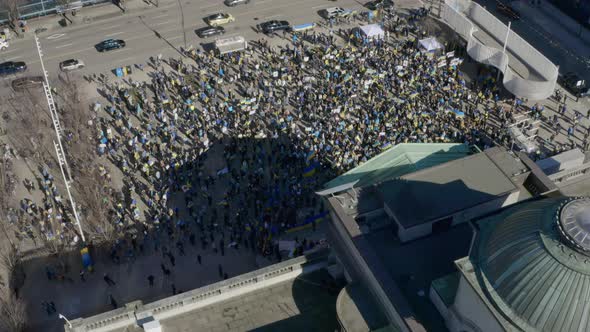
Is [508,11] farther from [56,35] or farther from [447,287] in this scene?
[447,287]

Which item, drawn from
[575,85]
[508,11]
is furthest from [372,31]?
[575,85]

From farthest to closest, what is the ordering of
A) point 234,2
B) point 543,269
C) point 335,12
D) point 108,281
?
point 234,2 → point 335,12 → point 108,281 → point 543,269

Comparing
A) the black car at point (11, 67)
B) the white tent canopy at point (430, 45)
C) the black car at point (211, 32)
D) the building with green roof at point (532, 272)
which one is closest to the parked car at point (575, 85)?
the white tent canopy at point (430, 45)

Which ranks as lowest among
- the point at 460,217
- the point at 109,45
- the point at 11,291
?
the point at 11,291

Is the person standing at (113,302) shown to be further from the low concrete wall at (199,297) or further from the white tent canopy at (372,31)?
the white tent canopy at (372,31)

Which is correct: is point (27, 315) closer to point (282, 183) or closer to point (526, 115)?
point (282, 183)

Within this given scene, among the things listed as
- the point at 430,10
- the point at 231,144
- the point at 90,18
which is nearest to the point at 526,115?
the point at 430,10
